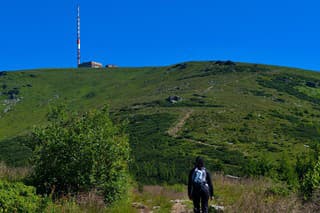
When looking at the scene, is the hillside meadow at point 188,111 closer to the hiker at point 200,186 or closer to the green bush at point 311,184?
the green bush at point 311,184

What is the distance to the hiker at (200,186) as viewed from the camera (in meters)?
10.1

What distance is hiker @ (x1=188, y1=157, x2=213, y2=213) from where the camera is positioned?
33.2 feet

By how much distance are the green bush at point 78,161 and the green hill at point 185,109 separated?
1.63 metres

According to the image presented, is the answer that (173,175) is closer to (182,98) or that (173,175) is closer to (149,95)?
(182,98)

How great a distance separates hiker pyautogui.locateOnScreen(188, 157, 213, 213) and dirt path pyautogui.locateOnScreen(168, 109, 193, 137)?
64991mm

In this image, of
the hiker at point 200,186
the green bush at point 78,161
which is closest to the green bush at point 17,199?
the green bush at point 78,161

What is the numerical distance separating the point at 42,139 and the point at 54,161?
2.56 feet

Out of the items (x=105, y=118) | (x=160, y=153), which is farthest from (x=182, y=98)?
(x=105, y=118)

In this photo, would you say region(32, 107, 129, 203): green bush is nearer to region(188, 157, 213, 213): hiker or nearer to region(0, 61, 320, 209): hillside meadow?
region(0, 61, 320, 209): hillside meadow

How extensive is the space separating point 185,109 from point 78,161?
7990 cm

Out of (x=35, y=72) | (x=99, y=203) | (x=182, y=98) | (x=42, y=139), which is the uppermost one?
(x=35, y=72)

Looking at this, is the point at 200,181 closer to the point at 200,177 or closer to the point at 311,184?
the point at 200,177

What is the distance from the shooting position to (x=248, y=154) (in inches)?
2469

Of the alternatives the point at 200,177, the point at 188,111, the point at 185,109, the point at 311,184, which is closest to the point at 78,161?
the point at 200,177
